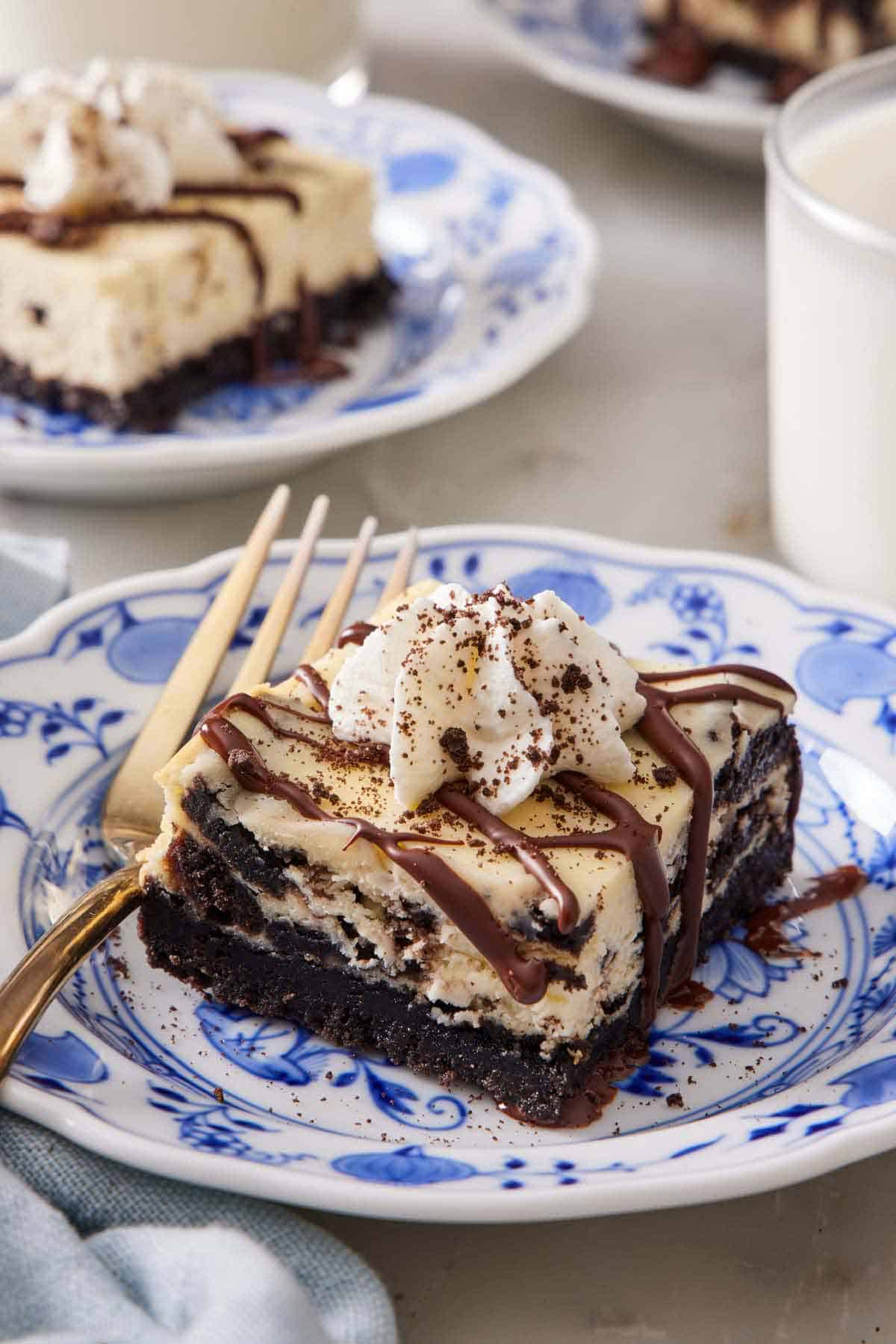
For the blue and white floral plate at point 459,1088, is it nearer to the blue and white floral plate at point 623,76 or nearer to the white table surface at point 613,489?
the white table surface at point 613,489

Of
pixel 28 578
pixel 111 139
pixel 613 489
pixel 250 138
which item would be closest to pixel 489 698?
pixel 28 578

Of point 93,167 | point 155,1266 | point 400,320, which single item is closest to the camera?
point 155,1266

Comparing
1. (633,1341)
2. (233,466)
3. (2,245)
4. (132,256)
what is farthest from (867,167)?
(633,1341)

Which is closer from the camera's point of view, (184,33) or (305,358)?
(305,358)

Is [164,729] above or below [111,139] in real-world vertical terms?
below

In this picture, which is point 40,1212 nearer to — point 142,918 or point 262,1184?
point 262,1184

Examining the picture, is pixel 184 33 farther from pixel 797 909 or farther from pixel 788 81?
pixel 797 909

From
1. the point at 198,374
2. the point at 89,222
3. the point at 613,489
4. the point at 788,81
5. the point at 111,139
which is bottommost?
the point at 613,489
